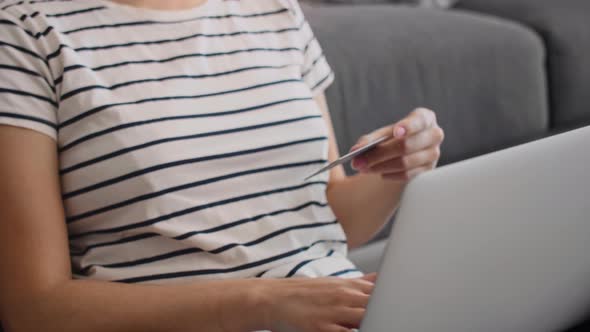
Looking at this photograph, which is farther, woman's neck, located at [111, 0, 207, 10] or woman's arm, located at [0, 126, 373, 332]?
woman's neck, located at [111, 0, 207, 10]

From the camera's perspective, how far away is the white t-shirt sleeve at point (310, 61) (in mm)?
960

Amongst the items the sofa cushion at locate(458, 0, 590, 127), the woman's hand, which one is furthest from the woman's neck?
the sofa cushion at locate(458, 0, 590, 127)

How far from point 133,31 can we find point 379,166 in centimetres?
30

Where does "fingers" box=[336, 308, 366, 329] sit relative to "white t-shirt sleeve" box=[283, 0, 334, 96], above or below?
below

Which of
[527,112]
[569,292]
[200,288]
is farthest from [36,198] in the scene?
[527,112]

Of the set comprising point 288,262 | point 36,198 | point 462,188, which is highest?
point 462,188

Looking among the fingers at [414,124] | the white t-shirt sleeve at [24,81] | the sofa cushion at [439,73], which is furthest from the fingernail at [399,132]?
the sofa cushion at [439,73]

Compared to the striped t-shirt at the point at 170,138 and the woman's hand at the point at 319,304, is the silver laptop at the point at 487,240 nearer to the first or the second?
the woman's hand at the point at 319,304

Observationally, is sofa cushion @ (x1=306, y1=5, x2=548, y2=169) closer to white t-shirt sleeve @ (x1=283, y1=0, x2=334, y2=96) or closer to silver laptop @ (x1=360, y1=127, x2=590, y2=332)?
white t-shirt sleeve @ (x1=283, y1=0, x2=334, y2=96)

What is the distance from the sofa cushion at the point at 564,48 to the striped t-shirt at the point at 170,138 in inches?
33.8

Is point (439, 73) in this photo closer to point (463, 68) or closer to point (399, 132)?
point (463, 68)

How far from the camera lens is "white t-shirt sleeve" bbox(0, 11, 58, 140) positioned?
72cm

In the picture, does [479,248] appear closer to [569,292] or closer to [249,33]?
[569,292]

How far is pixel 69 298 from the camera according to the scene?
72 cm
